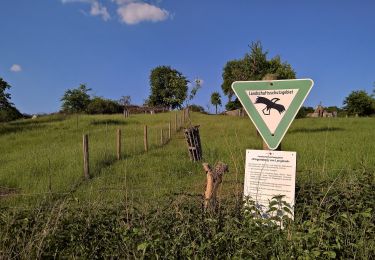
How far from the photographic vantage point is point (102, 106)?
85312 millimetres

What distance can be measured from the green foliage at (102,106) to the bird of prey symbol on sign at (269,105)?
79.2m

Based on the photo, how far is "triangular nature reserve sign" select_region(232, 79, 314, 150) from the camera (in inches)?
200

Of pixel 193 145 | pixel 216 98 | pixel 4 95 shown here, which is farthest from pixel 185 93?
pixel 216 98

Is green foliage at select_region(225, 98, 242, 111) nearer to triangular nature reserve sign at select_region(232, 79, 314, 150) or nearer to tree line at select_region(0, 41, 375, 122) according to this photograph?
tree line at select_region(0, 41, 375, 122)

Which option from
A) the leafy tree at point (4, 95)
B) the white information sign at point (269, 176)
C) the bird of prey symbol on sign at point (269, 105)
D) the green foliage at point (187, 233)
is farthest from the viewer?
the leafy tree at point (4, 95)

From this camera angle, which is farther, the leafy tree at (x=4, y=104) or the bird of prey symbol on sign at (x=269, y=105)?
the leafy tree at (x=4, y=104)

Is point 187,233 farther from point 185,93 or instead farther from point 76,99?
point 76,99

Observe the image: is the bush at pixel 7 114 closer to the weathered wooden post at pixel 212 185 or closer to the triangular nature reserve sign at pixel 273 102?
the weathered wooden post at pixel 212 185

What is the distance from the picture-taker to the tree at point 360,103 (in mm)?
72188

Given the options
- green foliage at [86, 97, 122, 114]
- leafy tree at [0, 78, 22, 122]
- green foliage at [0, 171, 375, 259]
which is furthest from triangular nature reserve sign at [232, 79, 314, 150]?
green foliage at [86, 97, 122, 114]

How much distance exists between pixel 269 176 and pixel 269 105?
3.02 ft

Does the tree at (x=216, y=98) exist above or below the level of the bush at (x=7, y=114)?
above

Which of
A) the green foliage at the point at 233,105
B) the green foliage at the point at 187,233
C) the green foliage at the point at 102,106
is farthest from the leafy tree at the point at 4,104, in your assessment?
the green foliage at the point at 187,233

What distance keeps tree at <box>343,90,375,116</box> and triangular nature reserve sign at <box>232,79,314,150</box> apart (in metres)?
73.2
